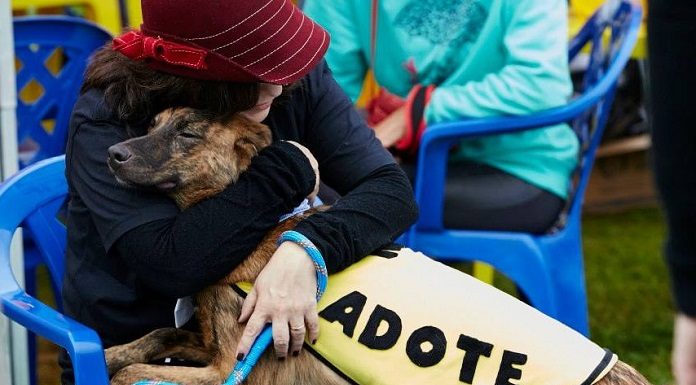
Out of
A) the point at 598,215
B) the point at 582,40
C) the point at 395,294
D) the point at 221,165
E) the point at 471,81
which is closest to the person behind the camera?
the point at 395,294

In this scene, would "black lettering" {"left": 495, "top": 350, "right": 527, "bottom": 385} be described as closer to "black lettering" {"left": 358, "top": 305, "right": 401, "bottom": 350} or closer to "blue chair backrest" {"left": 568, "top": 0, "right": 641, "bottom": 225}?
"black lettering" {"left": 358, "top": 305, "right": 401, "bottom": 350}

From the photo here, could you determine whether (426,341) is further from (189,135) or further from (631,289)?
(631,289)

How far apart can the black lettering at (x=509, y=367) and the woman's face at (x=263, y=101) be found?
74cm

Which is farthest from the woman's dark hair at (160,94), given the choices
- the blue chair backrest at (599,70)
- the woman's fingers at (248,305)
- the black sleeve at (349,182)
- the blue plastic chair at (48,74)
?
the blue plastic chair at (48,74)

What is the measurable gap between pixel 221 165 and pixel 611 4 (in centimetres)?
224

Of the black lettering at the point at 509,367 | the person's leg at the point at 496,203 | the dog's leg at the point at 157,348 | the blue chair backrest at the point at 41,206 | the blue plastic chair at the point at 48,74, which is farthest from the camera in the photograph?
the blue plastic chair at the point at 48,74

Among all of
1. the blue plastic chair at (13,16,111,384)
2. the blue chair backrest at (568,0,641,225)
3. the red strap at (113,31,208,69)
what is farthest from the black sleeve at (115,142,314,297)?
the blue plastic chair at (13,16,111,384)

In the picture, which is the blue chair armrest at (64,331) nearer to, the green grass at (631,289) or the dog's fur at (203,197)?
the dog's fur at (203,197)

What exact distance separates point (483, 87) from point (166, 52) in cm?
146

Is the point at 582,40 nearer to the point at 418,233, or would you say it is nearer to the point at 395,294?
the point at 418,233

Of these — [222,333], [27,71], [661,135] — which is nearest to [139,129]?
[222,333]

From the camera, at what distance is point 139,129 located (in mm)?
2344

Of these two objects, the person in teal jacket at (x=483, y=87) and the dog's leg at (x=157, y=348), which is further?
the person in teal jacket at (x=483, y=87)

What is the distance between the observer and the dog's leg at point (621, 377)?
2.04 metres
